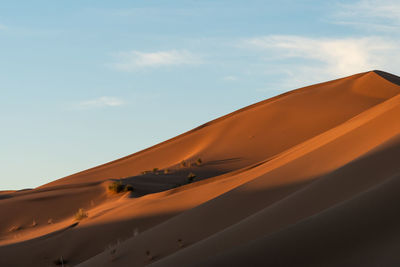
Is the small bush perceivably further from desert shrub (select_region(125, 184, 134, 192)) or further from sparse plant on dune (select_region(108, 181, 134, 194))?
desert shrub (select_region(125, 184, 134, 192))

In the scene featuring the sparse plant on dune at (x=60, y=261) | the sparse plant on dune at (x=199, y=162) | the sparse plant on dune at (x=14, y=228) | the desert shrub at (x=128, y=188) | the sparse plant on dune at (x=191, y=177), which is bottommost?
the sparse plant on dune at (x=60, y=261)

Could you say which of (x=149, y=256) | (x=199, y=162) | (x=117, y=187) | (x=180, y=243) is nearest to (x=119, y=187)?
(x=117, y=187)

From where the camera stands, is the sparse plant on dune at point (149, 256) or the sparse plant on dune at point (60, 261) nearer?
the sparse plant on dune at point (149, 256)

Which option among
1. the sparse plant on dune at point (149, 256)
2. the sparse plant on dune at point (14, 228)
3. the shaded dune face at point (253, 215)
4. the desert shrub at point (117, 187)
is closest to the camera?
the shaded dune face at point (253, 215)

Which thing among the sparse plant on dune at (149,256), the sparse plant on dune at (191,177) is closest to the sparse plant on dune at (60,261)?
the sparse plant on dune at (149,256)

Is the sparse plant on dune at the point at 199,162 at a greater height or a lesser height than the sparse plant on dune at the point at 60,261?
greater

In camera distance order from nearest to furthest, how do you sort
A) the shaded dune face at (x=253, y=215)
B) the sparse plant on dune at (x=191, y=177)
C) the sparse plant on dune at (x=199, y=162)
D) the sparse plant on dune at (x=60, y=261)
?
the shaded dune face at (x=253, y=215) → the sparse plant on dune at (x=60, y=261) → the sparse plant on dune at (x=191, y=177) → the sparse plant on dune at (x=199, y=162)

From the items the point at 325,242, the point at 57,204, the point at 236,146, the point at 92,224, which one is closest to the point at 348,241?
the point at 325,242

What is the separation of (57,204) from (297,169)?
18501mm

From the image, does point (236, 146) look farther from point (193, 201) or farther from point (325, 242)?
point (325, 242)

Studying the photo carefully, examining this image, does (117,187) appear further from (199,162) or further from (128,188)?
(199,162)

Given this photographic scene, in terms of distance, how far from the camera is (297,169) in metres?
14.7

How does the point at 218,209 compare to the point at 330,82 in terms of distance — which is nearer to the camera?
the point at 218,209

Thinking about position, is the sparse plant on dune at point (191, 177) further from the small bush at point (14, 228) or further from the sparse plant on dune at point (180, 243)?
the sparse plant on dune at point (180, 243)
